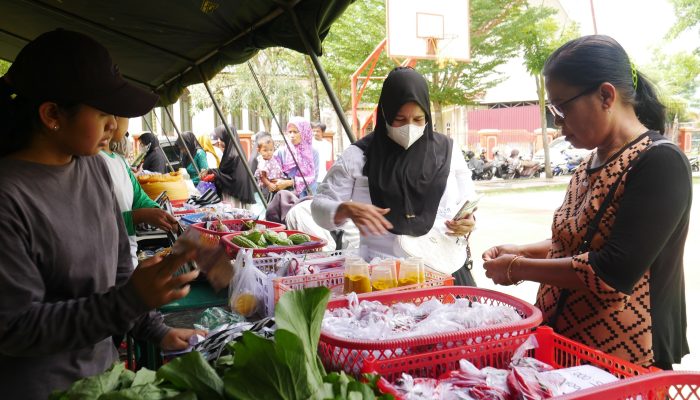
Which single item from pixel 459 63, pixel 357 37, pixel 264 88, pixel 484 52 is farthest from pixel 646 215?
pixel 264 88

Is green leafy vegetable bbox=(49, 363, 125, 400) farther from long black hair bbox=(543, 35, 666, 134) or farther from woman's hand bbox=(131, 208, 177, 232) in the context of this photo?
woman's hand bbox=(131, 208, 177, 232)

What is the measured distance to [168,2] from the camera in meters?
3.12

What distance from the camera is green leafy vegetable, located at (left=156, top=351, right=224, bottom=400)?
928mm

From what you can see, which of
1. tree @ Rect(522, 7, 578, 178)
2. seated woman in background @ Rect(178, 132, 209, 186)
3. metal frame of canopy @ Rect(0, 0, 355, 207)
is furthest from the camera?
tree @ Rect(522, 7, 578, 178)

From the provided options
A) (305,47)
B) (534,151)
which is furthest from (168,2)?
(534,151)

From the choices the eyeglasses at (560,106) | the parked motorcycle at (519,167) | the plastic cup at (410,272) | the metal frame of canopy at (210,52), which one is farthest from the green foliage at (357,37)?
the eyeglasses at (560,106)

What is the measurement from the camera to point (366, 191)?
2.55 m

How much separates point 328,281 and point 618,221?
1.06 meters

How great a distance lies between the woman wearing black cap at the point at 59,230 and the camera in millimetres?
1121

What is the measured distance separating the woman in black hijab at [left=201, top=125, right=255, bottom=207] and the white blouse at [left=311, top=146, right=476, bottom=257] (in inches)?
162

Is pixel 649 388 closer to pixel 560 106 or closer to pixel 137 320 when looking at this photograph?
pixel 560 106

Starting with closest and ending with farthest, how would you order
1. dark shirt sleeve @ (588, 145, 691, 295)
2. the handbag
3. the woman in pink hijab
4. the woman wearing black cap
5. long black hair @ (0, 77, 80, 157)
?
1. the woman wearing black cap
2. long black hair @ (0, 77, 80, 157)
3. dark shirt sleeve @ (588, 145, 691, 295)
4. the handbag
5. the woman in pink hijab

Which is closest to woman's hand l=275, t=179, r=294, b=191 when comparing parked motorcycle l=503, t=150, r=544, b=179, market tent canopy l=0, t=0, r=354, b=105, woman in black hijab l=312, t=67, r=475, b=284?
market tent canopy l=0, t=0, r=354, b=105

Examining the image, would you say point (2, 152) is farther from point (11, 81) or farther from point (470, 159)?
point (470, 159)
